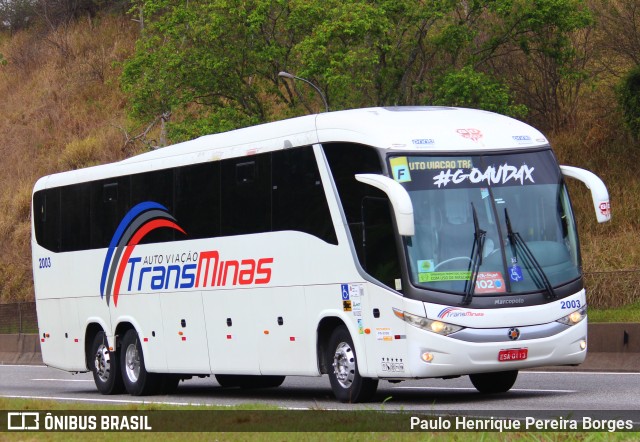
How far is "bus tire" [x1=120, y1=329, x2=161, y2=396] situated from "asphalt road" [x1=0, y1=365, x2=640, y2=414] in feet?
0.96

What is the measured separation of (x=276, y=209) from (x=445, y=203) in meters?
3.15

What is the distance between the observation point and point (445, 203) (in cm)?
1633

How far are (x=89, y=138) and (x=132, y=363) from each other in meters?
41.3

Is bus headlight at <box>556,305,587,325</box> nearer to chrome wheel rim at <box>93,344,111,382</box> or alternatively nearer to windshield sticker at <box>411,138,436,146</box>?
windshield sticker at <box>411,138,436,146</box>

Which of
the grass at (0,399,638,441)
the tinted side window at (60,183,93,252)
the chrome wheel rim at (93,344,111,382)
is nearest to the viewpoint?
the grass at (0,399,638,441)

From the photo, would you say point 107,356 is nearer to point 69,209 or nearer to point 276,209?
point 69,209

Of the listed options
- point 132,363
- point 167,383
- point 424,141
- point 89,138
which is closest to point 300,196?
point 424,141

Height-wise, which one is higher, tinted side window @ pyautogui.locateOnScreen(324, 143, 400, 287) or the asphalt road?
tinted side window @ pyautogui.locateOnScreen(324, 143, 400, 287)

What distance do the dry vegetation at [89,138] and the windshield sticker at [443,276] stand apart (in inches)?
479

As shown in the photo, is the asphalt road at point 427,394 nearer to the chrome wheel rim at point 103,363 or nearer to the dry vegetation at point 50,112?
the chrome wheel rim at point 103,363

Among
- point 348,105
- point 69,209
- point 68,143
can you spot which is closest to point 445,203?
point 69,209

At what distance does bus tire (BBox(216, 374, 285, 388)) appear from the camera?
22.1m

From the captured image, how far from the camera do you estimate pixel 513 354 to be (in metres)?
15.9

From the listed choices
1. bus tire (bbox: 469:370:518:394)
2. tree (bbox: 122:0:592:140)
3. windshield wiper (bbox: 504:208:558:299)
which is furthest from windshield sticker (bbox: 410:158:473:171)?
tree (bbox: 122:0:592:140)
